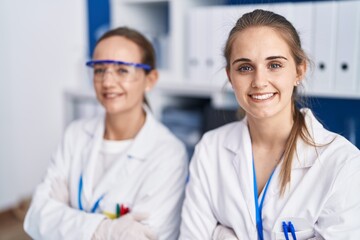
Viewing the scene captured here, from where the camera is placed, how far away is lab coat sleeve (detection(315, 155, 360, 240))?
104 centimetres

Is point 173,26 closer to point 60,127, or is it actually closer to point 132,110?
point 132,110

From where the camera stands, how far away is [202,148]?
4.43 ft

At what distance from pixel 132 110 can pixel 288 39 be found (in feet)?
2.18

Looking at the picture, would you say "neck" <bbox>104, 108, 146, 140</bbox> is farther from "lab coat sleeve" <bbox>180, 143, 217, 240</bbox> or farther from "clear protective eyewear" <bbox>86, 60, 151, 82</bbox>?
"lab coat sleeve" <bbox>180, 143, 217, 240</bbox>

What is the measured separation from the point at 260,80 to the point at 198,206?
45 cm

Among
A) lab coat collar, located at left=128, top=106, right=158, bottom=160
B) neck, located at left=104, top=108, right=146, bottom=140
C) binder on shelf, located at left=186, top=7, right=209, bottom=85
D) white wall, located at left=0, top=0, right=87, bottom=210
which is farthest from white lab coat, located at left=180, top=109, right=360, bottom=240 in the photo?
white wall, located at left=0, top=0, right=87, bottom=210

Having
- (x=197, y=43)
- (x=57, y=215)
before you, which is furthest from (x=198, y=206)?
(x=197, y=43)

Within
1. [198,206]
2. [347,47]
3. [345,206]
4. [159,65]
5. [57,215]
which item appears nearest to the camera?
[345,206]

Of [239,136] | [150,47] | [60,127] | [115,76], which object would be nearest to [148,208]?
[239,136]

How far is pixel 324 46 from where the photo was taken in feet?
5.65

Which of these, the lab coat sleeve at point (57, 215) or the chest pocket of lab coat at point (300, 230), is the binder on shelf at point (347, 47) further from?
the lab coat sleeve at point (57, 215)

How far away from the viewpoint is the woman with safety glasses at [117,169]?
136 cm

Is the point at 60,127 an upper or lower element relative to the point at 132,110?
lower

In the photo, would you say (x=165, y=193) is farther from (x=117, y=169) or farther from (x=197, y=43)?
(x=197, y=43)
